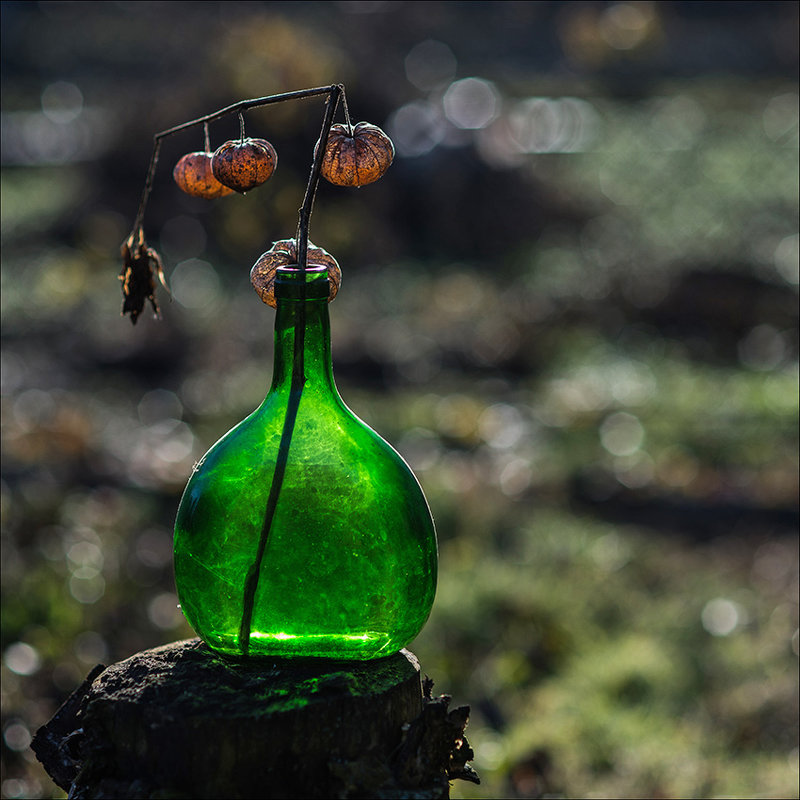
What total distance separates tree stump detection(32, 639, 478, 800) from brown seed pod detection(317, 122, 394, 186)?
0.67 m

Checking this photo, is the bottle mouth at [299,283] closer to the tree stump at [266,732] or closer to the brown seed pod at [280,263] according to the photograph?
the brown seed pod at [280,263]

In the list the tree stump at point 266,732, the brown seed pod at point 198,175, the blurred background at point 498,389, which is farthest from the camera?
the blurred background at point 498,389

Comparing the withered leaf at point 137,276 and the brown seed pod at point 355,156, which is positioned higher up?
the brown seed pod at point 355,156

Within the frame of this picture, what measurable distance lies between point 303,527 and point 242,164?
51cm

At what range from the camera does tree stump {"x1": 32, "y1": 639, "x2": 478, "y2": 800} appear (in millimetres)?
1491

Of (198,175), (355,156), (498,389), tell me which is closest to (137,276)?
(198,175)

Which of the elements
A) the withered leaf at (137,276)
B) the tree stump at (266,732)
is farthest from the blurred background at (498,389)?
the withered leaf at (137,276)

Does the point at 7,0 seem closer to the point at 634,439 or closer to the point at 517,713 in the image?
the point at 634,439

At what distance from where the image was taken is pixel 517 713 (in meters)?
3.91

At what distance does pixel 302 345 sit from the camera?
162cm

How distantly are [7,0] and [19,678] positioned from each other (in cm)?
2640

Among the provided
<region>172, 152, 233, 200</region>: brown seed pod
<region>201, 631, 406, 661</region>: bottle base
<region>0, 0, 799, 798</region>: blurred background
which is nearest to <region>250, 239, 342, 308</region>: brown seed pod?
<region>172, 152, 233, 200</region>: brown seed pod

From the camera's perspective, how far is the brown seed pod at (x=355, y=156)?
157 cm

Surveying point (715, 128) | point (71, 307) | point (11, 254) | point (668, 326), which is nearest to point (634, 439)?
point (668, 326)
